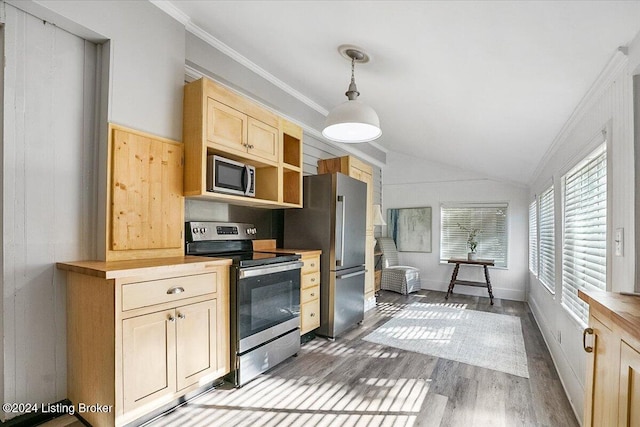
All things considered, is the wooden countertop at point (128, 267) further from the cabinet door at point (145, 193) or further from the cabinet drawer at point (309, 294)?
the cabinet drawer at point (309, 294)

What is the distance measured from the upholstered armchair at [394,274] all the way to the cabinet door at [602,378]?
181 inches

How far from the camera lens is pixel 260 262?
7.93ft

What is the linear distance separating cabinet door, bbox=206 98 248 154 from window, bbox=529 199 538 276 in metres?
4.26

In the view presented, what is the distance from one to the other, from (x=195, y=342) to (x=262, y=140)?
68.6 inches

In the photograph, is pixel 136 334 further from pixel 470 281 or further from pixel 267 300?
pixel 470 281

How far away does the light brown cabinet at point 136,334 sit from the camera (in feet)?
5.42

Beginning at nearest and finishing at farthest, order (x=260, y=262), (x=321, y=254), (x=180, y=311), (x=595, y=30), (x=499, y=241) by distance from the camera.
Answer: (x=595, y=30) < (x=180, y=311) < (x=260, y=262) < (x=321, y=254) < (x=499, y=241)

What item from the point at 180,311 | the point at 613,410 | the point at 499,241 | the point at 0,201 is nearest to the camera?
the point at 613,410

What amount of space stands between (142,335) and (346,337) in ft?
7.30

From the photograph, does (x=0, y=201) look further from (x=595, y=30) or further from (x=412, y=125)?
(x=412, y=125)

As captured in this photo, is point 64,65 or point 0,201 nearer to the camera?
point 0,201

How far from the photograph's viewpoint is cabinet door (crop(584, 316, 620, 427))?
96cm

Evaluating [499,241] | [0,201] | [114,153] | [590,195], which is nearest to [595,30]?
[590,195]

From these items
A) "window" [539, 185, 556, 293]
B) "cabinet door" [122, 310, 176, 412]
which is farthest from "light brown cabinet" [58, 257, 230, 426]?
"window" [539, 185, 556, 293]
